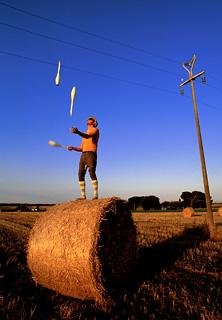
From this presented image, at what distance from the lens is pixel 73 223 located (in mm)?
5191

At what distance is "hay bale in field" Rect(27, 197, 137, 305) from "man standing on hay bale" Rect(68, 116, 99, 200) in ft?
5.56

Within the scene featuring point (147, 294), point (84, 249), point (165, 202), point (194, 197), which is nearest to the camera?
point (147, 294)

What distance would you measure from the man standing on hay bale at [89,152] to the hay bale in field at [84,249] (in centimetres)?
169

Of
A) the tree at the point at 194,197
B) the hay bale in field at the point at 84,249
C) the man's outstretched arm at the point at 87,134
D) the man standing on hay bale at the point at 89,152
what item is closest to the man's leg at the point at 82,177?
the man standing on hay bale at the point at 89,152

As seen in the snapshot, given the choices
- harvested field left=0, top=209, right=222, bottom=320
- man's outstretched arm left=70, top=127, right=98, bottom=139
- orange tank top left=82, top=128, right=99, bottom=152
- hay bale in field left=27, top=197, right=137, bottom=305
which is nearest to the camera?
harvested field left=0, top=209, right=222, bottom=320

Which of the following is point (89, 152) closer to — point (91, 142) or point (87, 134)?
point (91, 142)

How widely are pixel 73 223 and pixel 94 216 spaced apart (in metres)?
0.35

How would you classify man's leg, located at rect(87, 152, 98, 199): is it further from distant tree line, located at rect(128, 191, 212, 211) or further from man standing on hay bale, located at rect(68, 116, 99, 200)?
distant tree line, located at rect(128, 191, 212, 211)

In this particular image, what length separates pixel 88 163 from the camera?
7449 mm

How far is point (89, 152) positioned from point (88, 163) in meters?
0.25

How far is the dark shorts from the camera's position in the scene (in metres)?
7.45

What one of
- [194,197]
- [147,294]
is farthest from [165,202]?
[147,294]

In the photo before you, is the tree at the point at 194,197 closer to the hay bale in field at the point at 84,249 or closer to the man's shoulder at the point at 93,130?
the man's shoulder at the point at 93,130

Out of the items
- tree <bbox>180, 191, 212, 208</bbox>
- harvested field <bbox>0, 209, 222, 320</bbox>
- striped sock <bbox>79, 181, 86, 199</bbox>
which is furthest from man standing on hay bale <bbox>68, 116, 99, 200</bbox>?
tree <bbox>180, 191, 212, 208</bbox>
